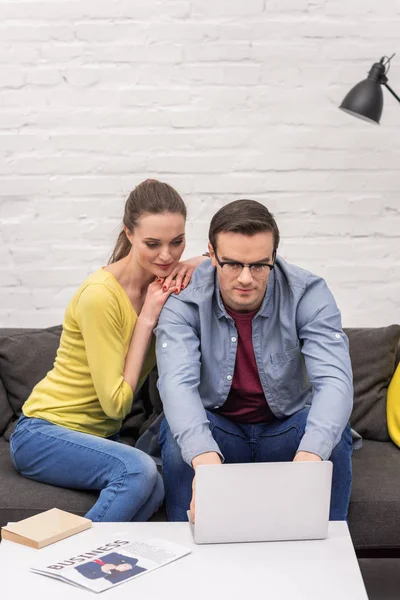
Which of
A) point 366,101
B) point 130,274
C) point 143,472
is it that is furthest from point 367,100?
point 143,472

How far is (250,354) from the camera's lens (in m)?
2.38

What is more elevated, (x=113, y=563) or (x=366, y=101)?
(x=366, y=101)

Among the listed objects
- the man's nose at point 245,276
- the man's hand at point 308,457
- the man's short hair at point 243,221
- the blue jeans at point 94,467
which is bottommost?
the blue jeans at point 94,467

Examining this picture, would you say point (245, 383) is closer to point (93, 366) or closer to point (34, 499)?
point (93, 366)

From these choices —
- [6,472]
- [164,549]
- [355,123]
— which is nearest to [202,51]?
[355,123]

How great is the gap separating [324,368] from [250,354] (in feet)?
0.81

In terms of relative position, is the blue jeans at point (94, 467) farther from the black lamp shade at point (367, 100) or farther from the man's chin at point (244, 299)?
Answer: the black lamp shade at point (367, 100)

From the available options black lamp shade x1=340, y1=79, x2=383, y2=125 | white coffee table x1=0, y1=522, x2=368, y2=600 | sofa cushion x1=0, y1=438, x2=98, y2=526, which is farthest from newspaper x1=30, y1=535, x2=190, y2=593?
black lamp shade x1=340, y1=79, x2=383, y2=125

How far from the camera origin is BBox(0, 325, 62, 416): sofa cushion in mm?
2822

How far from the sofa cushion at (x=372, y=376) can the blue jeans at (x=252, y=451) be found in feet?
1.51

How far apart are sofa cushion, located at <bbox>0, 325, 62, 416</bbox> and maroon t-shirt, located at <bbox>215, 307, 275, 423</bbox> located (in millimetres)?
733

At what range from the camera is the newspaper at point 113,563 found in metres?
1.60

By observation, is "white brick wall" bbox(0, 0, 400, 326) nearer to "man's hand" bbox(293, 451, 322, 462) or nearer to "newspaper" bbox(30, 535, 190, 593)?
"man's hand" bbox(293, 451, 322, 462)

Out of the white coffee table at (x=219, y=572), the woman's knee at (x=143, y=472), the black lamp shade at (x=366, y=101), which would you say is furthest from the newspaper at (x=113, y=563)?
the black lamp shade at (x=366, y=101)
